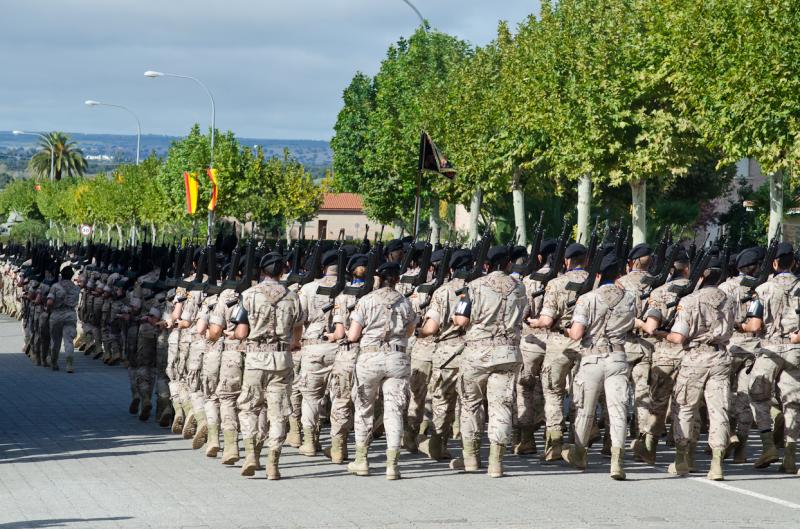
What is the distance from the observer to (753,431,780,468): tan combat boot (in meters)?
12.8

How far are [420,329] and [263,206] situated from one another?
54255 millimetres

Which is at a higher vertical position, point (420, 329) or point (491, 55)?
point (491, 55)

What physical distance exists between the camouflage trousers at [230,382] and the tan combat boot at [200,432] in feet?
3.72

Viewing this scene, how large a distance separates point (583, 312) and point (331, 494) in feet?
8.66

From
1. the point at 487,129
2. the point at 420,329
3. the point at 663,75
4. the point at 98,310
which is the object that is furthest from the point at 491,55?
the point at 420,329

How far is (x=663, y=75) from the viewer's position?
30.5m

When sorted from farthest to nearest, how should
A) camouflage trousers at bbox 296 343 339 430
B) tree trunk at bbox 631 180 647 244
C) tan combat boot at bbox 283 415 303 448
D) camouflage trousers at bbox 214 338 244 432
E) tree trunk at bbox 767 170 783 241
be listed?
tree trunk at bbox 631 180 647 244, tree trunk at bbox 767 170 783 241, tan combat boot at bbox 283 415 303 448, camouflage trousers at bbox 296 343 339 430, camouflage trousers at bbox 214 338 244 432

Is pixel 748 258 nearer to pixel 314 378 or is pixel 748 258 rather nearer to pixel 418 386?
pixel 418 386

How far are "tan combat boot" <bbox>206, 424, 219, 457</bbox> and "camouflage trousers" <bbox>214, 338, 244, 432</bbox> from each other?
53 cm

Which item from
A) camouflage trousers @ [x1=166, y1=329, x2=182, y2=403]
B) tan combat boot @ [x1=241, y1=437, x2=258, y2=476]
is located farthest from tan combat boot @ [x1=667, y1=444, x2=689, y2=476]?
camouflage trousers @ [x1=166, y1=329, x2=182, y2=403]

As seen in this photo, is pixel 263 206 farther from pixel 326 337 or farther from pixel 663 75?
pixel 326 337

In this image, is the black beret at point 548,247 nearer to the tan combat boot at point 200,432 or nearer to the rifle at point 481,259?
the rifle at point 481,259

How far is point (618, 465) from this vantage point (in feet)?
39.1

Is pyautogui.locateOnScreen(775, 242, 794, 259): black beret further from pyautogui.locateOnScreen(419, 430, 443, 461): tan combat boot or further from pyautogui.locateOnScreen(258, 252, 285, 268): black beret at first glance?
pyautogui.locateOnScreen(258, 252, 285, 268): black beret
